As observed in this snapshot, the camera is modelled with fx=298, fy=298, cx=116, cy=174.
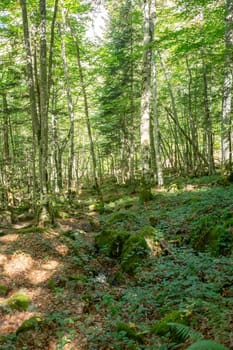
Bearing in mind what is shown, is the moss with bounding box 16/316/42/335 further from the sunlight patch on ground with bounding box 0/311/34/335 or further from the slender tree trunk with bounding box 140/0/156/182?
the slender tree trunk with bounding box 140/0/156/182

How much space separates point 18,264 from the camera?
27.0ft

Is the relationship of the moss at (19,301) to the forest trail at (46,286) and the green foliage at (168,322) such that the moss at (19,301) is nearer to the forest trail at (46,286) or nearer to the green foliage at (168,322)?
the forest trail at (46,286)

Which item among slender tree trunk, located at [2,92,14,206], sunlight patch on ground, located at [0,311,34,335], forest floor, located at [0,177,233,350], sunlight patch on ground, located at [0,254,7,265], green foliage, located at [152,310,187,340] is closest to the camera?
green foliage, located at [152,310,187,340]

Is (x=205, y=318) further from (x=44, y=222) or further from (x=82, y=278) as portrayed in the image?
(x=44, y=222)

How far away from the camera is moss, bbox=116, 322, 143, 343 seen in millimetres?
4523

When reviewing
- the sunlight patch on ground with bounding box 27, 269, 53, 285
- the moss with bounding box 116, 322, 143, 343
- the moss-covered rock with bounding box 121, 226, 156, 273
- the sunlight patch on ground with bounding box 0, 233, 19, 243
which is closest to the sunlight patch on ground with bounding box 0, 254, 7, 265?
the sunlight patch on ground with bounding box 27, 269, 53, 285

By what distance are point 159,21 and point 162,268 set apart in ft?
56.5

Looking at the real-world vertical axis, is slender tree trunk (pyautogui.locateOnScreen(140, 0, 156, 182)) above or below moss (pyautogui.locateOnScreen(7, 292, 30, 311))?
above

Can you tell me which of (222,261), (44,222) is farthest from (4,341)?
(44,222)

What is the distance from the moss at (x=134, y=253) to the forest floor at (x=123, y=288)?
0.21 metres

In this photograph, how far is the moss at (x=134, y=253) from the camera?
7.45 metres

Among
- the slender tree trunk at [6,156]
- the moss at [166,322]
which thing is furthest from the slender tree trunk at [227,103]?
the slender tree trunk at [6,156]

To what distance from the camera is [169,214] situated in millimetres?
10141

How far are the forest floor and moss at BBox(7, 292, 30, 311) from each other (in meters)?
0.02
